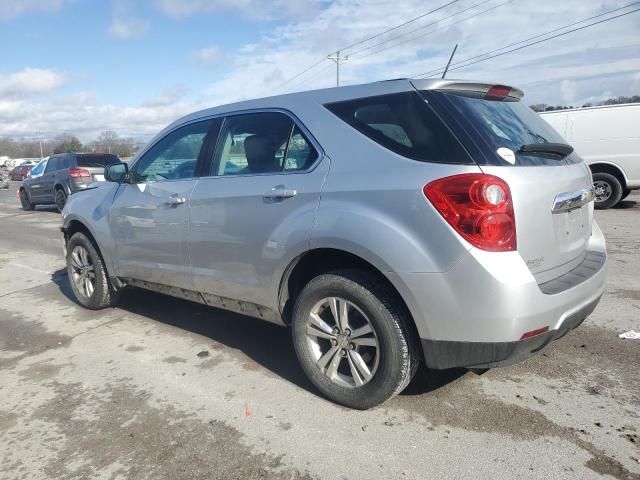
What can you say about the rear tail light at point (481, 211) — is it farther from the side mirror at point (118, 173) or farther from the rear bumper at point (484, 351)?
the side mirror at point (118, 173)

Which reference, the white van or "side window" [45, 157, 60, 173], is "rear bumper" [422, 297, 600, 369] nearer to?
the white van

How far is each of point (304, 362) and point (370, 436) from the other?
0.65 meters

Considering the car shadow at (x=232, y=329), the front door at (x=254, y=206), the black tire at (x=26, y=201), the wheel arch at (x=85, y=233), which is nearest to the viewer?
the front door at (x=254, y=206)

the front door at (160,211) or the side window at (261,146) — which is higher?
the side window at (261,146)

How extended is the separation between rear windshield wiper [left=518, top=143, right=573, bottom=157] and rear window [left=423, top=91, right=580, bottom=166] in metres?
0.02

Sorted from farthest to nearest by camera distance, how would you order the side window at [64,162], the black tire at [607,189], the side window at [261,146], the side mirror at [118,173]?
the side window at [64,162] < the black tire at [607,189] < the side mirror at [118,173] < the side window at [261,146]

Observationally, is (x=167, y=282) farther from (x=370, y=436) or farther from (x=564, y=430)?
(x=564, y=430)

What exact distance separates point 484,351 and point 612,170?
10412mm

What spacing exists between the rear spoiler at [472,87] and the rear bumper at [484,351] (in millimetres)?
1377

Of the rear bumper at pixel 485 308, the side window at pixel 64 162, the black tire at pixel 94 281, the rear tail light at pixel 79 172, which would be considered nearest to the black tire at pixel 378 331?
the rear bumper at pixel 485 308

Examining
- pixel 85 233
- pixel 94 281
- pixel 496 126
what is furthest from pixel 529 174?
pixel 85 233

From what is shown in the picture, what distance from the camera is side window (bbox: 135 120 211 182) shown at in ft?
13.2

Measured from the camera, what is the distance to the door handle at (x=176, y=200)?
3890mm

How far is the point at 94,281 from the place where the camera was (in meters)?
5.11
